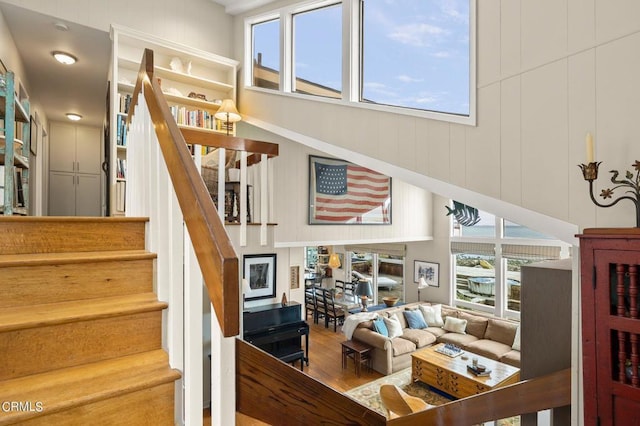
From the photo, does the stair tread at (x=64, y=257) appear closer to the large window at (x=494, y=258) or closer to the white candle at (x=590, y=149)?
the white candle at (x=590, y=149)

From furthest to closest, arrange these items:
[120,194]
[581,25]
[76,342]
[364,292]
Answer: [364,292] < [120,194] < [581,25] < [76,342]

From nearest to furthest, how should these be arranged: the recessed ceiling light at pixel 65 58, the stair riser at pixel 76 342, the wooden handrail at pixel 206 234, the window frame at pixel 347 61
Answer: the wooden handrail at pixel 206 234 < the stair riser at pixel 76 342 < the window frame at pixel 347 61 < the recessed ceiling light at pixel 65 58

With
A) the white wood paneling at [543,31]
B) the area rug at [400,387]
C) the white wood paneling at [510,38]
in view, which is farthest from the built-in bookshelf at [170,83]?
the area rug at [400,387]

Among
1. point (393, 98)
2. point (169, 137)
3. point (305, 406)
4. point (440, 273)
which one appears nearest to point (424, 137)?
point (393, 98)

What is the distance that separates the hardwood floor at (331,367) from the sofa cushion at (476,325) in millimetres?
2260

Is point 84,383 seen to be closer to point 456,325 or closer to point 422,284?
point 456,325

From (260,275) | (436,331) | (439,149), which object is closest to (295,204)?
(260,275)

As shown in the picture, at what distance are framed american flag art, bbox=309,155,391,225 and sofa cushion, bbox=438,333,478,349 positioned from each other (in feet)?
8.53

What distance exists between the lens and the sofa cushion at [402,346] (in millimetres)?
6120

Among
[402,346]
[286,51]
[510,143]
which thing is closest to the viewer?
[510,143]

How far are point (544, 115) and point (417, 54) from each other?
1135 mm

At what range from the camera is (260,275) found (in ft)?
18.5

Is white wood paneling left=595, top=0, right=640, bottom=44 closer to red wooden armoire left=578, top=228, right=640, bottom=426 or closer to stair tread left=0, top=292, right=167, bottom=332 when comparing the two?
red wooden armoire left=578, top=228, right=640, bottom=426

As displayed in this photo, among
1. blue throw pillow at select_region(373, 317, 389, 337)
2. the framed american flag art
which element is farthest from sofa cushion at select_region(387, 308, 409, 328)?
the framed american flag art
